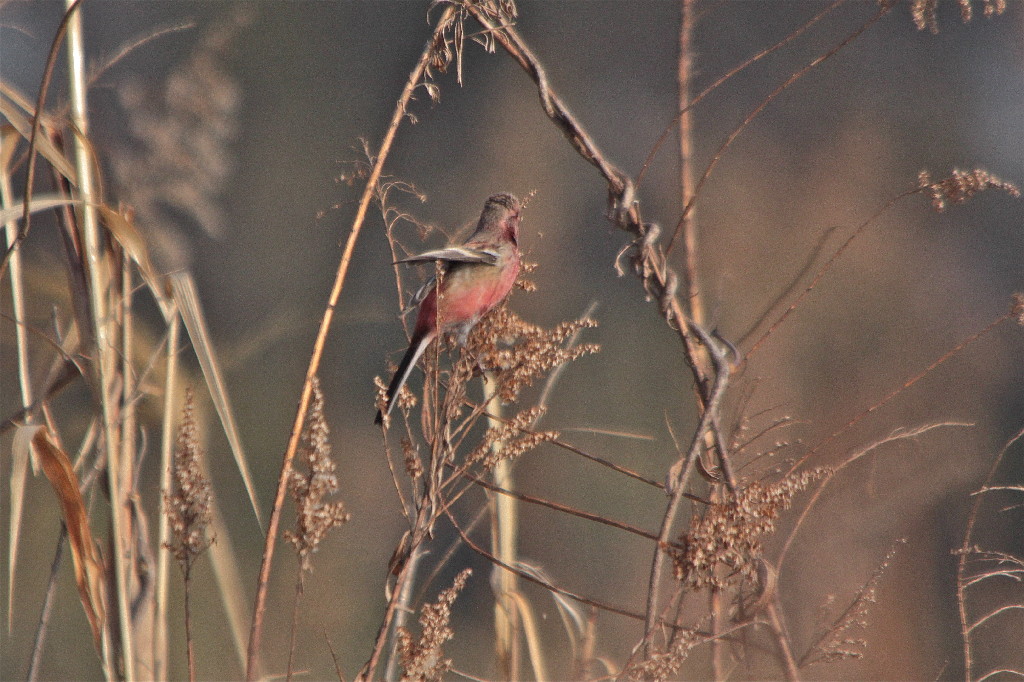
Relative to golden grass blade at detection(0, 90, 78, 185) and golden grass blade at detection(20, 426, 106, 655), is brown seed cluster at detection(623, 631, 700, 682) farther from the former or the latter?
golden grass blade at detection(0, 90, 78, 185)

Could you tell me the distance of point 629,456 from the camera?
2.78 metres

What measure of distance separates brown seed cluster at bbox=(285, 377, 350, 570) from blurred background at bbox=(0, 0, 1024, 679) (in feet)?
3.86

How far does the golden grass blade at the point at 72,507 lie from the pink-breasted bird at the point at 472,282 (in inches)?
15.4

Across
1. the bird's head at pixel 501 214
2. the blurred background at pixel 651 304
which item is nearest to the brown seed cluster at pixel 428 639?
the bird's head at pixel 501 214

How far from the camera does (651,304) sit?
2443 millimetres

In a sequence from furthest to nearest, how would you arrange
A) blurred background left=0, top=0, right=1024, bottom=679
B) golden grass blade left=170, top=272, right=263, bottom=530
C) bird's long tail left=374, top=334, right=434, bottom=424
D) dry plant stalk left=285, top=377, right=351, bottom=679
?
blurred background left=0, top=0, right=1024, bottom=679, bird's long tail left=374, top=334, right=434, bottom=424, golden grass blade left=170, top=272, right=263, bottom=530, dry plant stalk left=285, top=377, right=351, bottom=679

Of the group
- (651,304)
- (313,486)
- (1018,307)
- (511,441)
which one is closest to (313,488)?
(313,486)

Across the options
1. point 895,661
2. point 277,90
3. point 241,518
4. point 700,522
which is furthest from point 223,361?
point 277,90

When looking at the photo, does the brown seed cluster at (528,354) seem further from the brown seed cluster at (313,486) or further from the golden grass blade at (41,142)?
the golden grass blade at (41,142)

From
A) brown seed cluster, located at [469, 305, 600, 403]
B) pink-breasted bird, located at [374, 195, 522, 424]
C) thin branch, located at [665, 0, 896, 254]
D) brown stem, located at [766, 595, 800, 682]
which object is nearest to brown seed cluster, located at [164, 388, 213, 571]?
pink-breasted bird, located at [374, 195, 522, 424]

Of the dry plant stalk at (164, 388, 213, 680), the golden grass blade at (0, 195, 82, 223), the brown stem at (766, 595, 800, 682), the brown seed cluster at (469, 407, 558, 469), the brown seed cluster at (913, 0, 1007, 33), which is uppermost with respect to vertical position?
the brown seed cluster at (913, 0, 1007, 33)

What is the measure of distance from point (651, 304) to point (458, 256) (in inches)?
54.7

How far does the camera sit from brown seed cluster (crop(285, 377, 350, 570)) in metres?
0.96

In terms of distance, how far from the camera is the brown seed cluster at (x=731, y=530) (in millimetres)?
1087
